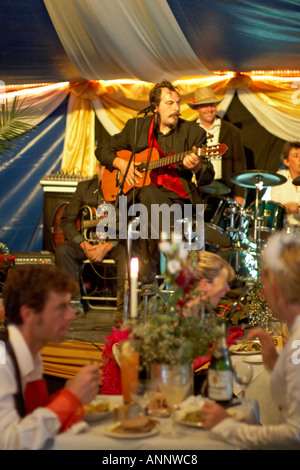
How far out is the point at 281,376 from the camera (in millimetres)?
1446

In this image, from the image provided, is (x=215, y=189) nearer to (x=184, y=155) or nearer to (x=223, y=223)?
(x=223, y=223)

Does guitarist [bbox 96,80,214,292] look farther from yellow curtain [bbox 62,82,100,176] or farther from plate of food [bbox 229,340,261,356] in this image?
yellow curtain [bbox 62,82,100,176]

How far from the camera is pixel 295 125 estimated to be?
19.4 ft

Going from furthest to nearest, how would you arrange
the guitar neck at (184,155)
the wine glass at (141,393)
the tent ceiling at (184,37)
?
the tent ceiling at (184,37) → the guitar neck at (184,155) → the wine glass at (141,393)

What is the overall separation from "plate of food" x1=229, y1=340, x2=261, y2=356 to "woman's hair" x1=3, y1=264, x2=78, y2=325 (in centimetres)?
115

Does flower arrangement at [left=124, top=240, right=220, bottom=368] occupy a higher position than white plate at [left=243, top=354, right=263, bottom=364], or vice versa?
flower arrangement at [left=124, top=240, right=220, bottom=368]

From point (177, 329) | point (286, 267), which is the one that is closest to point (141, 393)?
point (177, 329)

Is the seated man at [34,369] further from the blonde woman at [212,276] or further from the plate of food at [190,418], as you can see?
the blonde woman at [212,276]

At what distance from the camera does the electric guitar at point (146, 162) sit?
3.86 meters

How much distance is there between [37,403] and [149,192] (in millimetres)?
2646

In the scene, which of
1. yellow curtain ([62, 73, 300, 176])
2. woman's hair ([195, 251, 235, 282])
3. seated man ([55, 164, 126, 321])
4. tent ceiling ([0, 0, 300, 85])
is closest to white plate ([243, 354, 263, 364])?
woman's hair ([195, 251, 235, 282])

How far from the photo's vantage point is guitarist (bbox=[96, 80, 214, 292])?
13.1 feet

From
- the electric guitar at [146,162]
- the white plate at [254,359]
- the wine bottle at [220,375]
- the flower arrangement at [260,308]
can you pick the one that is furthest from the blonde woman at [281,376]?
the electric guitar at [146,162]

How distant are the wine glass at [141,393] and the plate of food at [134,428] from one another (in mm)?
35
